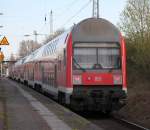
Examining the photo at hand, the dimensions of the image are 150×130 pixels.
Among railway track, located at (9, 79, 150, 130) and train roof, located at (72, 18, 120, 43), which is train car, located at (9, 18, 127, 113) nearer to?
train roof, located at (72, 18, 120, 43)

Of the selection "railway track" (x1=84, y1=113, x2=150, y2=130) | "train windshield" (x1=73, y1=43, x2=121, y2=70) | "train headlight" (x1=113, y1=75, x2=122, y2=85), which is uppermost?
"train windshield" (x1=73, y1=43, x2=121, y2=70)

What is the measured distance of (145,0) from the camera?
49.2 metres

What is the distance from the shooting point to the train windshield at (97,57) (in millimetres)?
20078

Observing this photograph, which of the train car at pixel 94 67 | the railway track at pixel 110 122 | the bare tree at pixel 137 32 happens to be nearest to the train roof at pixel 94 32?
the train car at pixel 94 67

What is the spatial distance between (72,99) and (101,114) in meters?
2.77

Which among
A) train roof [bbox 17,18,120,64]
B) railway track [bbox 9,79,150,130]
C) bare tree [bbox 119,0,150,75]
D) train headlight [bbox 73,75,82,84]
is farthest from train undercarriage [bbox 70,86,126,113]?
bare tree [bbox 119,0,150,75]

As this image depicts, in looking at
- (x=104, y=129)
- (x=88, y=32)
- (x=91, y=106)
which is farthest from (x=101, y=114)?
(x=104, y=129)

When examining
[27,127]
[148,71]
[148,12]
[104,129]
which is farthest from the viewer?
[148,12]

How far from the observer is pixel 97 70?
20000mm

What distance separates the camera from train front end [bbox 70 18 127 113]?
779 inches

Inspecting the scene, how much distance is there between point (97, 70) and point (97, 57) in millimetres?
Result: 518

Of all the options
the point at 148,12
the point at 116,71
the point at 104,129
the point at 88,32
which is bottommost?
the point at 104,129

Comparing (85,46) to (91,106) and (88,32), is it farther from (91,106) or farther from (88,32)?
(91,106)

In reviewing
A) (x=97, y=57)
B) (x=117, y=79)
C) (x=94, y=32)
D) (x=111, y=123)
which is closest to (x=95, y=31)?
(x=94, y=32)
